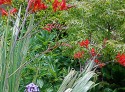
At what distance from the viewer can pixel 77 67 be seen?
16.1 ft

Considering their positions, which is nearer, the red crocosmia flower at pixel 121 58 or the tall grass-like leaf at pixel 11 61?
the tall grass-like leaf at pixel 11 61

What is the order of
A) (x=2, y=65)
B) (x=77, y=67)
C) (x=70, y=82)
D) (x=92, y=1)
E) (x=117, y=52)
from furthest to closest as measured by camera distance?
(x=77, y=67), (x=92, y=1), (x=117, y=52), (x=70, y=82), (x=2, y=65)

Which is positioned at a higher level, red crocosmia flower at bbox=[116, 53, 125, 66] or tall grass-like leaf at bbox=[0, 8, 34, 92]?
tall grass-like leaf at bbox=[0, 8, 34, 92]

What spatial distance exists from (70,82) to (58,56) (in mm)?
2835

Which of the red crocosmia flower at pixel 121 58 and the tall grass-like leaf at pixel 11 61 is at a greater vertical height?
the tall grass-like leaf at pixel 11 61

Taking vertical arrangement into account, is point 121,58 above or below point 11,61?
below

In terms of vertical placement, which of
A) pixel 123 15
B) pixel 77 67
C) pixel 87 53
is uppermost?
pixel 123 15

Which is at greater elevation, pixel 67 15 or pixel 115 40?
pixel 67 15

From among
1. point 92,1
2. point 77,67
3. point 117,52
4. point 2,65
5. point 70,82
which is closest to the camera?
point 2,65

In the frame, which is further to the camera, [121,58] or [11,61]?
[121,58]

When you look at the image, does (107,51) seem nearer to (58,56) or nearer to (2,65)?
(58,56)

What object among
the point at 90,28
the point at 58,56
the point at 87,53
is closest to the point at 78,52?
the point at 87,53

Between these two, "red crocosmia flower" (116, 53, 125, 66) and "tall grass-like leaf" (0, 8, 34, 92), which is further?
"red crocosmia flower" (116, 53, 125, 66)

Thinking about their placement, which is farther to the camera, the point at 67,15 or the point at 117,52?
the point at 67,15
